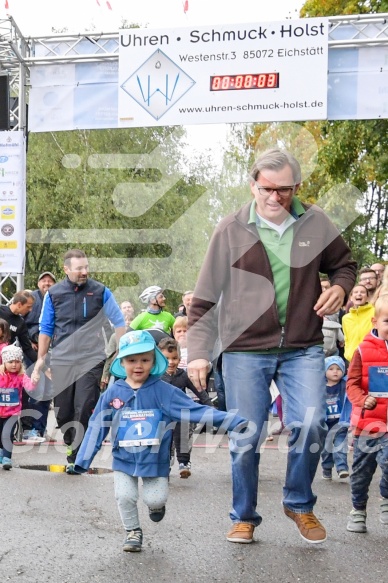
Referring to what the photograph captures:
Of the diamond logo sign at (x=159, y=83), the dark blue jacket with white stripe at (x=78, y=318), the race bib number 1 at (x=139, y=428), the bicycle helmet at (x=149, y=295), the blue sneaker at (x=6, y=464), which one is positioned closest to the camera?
the race bib number 1 at (x=139, y=428)

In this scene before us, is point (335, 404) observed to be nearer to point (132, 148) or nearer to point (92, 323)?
point (92, 323)

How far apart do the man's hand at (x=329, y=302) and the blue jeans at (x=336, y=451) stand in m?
3.67

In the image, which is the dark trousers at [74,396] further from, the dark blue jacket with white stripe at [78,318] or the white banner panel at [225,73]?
the white banner panel at [225,73]

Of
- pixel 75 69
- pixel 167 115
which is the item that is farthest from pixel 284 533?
pixel 75 69

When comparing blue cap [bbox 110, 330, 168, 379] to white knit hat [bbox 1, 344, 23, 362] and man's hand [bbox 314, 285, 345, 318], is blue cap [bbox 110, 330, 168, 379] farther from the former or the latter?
white knit hat [bbox 1, 344, 23, 362]

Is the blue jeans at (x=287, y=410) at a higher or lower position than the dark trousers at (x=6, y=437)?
higher

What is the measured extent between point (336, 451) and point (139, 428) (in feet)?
12.1

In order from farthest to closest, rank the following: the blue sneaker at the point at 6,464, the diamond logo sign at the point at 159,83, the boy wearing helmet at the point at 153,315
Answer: the boy wearing helmet at the point at 153,315 → the diamond logo sign at the point at 159,83 → the blue sneaker at the point at 6,464

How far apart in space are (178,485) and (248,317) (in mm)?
3199

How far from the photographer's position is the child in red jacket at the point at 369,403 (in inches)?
255

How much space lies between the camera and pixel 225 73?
11883mm

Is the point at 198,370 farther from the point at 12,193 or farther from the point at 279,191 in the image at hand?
the point at 12,193

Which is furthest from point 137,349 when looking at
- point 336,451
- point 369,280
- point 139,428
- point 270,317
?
point 369,280

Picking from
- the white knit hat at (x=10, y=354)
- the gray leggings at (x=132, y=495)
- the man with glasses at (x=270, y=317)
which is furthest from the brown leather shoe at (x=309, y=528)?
the white knit hat at (x=10, y=354)
